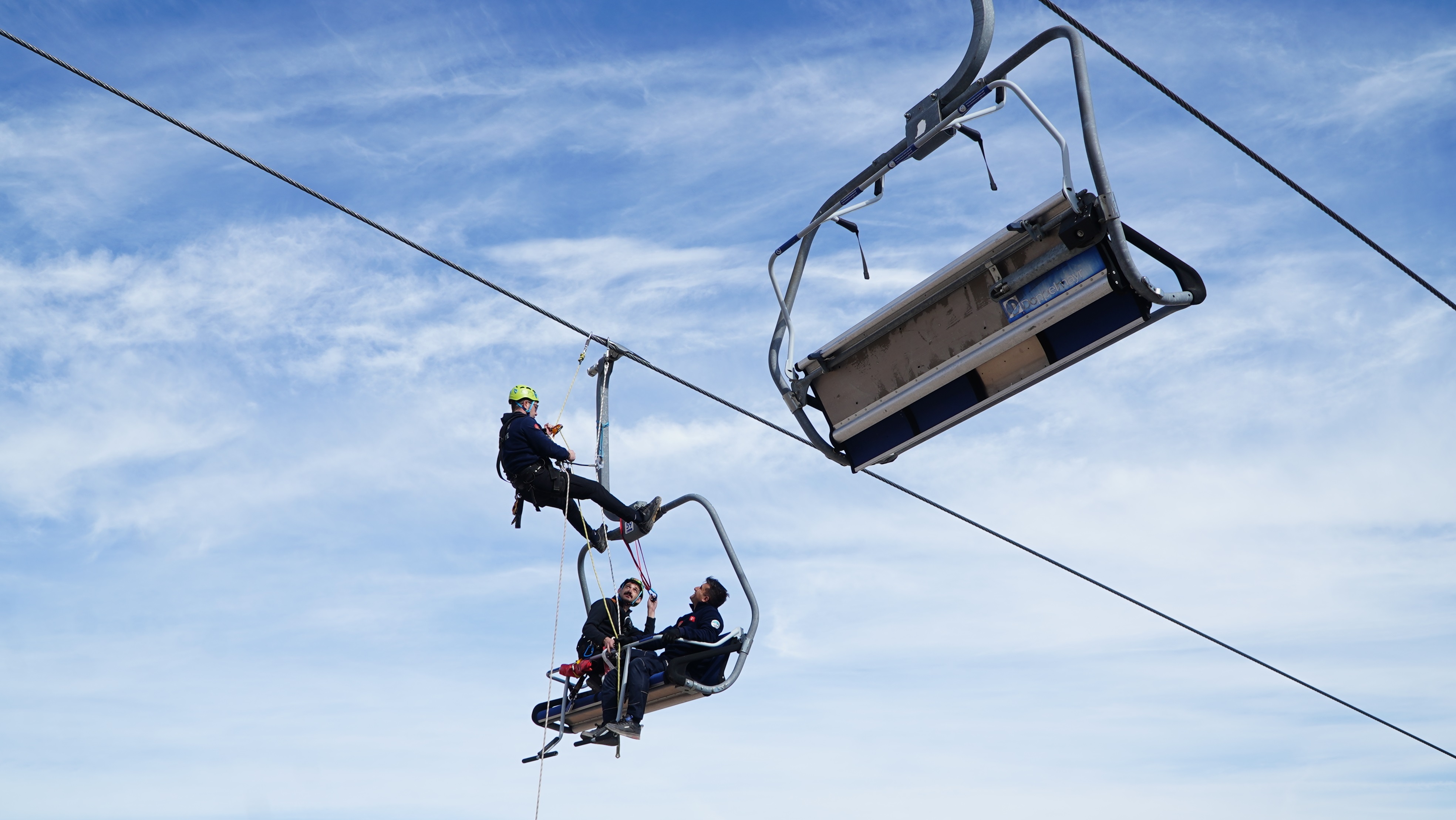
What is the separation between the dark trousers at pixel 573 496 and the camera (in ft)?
26.2

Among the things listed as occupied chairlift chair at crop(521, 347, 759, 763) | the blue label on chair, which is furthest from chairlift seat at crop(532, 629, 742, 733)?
the blue label on chair

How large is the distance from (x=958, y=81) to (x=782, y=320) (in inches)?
58.2

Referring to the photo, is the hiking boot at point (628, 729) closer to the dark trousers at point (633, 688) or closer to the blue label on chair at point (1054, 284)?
the dark trousers at point (633, 688)

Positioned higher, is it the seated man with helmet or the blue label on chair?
the blue label on chair

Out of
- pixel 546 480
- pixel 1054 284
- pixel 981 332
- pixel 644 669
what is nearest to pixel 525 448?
pixel 546 480

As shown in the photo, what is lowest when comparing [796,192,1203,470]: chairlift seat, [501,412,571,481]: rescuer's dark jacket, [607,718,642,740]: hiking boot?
[607,718,642,740]: hiking boot

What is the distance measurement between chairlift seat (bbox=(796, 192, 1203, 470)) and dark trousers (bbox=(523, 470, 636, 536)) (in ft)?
5.45

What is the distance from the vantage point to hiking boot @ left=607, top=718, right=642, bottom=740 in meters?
7.79

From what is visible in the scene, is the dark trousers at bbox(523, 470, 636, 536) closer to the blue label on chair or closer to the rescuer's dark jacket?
the rescuer's dark jacket

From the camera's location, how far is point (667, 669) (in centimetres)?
791

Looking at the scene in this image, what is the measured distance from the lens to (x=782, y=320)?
274 inches

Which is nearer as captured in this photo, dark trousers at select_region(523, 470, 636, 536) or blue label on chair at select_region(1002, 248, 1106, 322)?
blue label on chair at select_region(1002, 248, 1106, 322)

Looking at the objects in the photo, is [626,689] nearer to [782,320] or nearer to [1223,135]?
[782,320]

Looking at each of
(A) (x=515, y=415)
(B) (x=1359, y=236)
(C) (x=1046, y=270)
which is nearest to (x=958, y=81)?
(C) (x=1046, y=270)
